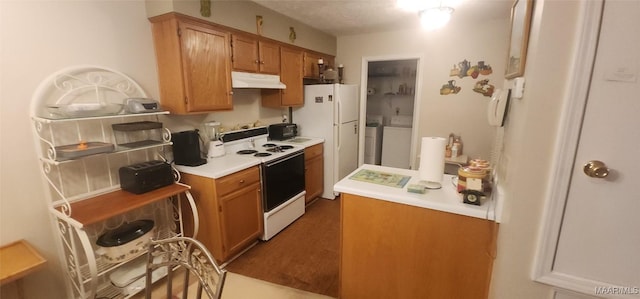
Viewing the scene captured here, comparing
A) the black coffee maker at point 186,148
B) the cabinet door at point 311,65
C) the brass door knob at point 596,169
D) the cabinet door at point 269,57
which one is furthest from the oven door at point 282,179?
the brass door knob at point 596,169

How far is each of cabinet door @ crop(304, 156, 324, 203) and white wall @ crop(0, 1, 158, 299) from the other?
2157 millimetres

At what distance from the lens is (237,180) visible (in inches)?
89.0

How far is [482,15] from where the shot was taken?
2.99m

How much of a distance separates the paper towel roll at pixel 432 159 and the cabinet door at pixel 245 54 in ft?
6.25

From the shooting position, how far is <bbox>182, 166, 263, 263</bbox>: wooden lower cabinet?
2139 mm

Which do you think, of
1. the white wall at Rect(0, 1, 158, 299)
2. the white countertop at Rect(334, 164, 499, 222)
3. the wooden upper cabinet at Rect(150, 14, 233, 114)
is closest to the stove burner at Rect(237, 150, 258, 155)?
the wooden upper cabinet at Rect(150, 14, 233, 114)

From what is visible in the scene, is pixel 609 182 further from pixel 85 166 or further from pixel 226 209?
pixel 85 166

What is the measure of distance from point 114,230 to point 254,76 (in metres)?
1.77

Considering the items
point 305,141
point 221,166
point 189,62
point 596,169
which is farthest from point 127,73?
point 596,169

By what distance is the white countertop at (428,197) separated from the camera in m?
1.31

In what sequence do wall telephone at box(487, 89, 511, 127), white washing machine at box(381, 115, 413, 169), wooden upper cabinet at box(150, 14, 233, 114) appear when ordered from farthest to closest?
white washing machine at box(381, 115, 413, 169)
wooden upper cabinet at box(150, 14, 233, 114)
wall telephone at box(487, 89, 511, 127)

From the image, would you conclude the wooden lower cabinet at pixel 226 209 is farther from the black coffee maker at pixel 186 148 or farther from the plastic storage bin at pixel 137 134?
the plastic storage bin at pixel 137 134

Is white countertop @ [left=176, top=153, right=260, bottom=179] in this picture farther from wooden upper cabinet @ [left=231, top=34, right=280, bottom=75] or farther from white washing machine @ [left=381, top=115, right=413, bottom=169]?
white washing machine @ [left=381, top=115, right=413, bottom=169]

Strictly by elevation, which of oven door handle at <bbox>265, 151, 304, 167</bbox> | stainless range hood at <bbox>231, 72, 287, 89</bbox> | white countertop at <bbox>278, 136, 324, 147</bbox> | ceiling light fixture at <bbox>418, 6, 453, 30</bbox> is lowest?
oven door handle at <bbox>265, 151, 304, 167</bbox>
